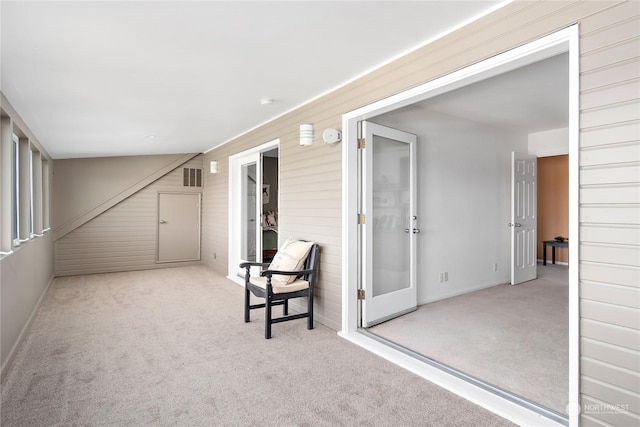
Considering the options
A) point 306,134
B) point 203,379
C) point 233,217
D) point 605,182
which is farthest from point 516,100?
point 233,217

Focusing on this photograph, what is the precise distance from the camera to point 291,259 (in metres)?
3.70

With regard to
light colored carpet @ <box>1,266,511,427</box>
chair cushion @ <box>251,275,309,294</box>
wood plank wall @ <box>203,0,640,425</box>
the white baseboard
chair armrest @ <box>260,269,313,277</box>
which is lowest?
light colored carpet @ <box>1,266,511,427</box>

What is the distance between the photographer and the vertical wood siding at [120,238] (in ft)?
21.3

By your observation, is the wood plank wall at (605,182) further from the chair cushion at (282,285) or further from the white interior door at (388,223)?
the chair cushion at (282,285)

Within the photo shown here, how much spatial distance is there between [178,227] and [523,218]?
6496 millimetres

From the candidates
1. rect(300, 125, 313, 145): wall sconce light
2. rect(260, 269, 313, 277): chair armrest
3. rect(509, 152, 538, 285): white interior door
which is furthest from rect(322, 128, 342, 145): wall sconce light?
rect(509, 152, 538, 285): white interior door

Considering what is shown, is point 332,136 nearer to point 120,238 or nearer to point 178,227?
point 178,227

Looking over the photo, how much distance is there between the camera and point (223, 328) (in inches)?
141

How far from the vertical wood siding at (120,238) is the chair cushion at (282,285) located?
4.36 meters

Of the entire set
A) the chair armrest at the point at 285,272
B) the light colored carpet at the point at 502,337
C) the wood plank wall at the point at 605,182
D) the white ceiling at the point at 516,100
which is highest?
the white ceiling at the point at 516,100

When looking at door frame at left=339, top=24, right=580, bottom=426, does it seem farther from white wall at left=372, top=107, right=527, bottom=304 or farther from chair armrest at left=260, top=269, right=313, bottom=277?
white wall at left=372, top=107, right=527, bottom=304

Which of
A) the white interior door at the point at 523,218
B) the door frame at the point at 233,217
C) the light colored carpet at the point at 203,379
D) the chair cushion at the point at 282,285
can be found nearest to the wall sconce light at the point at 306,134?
the chair cushion at the point at 282,285

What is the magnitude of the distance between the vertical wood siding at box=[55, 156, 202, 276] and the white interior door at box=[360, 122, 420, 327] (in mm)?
5011

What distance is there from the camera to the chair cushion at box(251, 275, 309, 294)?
3.45m
